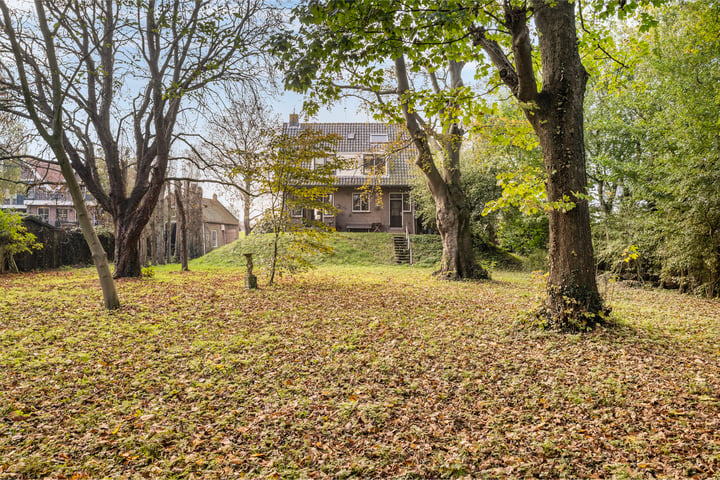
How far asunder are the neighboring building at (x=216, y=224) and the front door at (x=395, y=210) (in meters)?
14.3

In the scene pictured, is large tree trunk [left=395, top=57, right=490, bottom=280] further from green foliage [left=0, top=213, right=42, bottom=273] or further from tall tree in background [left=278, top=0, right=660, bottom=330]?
green foliage [left=0, top=213, right=42, bottom=273]

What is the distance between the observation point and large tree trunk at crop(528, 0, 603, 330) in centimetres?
575

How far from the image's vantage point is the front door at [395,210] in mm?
26641

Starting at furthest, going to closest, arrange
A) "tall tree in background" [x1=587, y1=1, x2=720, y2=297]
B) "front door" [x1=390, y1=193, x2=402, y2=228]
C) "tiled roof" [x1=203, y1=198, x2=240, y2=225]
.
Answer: "tiled roof" [x1=203, y1=198, x2=240, y2=225] → "front door" [x1=390, y1=193, x2=402, y2=228] → "tall tree in background" [x1=587, y1=1, x2=720, y2=297]

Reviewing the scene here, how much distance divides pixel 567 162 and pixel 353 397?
466 centimetres

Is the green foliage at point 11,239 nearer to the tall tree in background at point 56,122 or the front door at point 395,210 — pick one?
the tall tree in background at point 56,122

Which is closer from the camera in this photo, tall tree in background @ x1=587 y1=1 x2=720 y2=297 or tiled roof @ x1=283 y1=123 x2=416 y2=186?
tall tree in background @ x1=587 y1=1 x2=720 y2=297

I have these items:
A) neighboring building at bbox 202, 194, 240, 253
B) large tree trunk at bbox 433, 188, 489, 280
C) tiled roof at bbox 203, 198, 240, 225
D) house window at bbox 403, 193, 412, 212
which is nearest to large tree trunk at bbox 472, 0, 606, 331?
large tree trunk at bbox 433, 188, 489, 280

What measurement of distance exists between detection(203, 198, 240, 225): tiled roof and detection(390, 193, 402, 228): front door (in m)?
15.2

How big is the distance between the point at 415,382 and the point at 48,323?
253 inches

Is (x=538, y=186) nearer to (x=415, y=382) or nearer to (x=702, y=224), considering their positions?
(x=415, y=382)

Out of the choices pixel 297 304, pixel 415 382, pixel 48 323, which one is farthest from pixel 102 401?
pixel 297 304

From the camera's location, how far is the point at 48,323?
258 inches

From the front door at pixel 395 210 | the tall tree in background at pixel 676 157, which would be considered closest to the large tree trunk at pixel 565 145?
the tall tree in background at pixel 676 157
